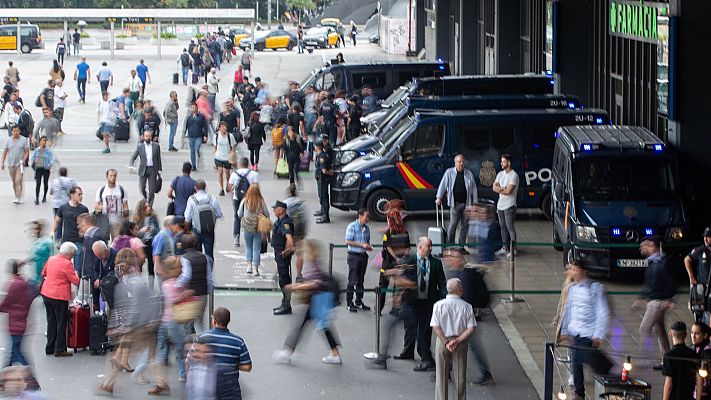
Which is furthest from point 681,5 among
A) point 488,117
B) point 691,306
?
point 691,306

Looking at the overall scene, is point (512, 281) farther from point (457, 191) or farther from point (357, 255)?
point (457, 191)

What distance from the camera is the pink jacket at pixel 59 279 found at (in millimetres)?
14867

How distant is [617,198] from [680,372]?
7740 mm

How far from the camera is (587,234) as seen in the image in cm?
1903

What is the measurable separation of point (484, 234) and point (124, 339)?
5.70m

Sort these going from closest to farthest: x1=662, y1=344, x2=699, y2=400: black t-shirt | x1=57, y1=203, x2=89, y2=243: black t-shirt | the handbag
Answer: x1=662, y1=344, x2=699, y2=400: black t-shirt, x1=57, y1=203, x2=89, y2=243: black t-shirt, the handbag

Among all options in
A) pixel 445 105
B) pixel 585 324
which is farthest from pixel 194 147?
pixel 585 324

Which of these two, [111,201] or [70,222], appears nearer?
[70,222]

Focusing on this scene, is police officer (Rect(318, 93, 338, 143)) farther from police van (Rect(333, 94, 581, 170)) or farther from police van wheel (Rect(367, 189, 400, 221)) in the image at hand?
police van wheel (Rect(367, 189, 400, 221))

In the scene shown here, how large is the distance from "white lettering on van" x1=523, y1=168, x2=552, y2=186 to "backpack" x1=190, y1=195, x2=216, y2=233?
23.3 feet

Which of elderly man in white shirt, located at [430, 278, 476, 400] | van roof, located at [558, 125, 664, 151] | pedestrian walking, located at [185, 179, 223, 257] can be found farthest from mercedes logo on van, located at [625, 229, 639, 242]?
elderly man in white shirt, located at [430, 278, 476, 400]

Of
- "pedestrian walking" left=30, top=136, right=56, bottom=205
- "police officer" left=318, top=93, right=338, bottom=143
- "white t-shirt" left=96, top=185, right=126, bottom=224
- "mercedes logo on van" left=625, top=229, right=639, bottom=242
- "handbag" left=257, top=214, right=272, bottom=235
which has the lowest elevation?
"mercedes logo on van" left=625, top=229, right=639, bottom=242

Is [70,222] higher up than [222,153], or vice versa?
[222,153]

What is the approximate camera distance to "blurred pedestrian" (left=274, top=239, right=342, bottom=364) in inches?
581
